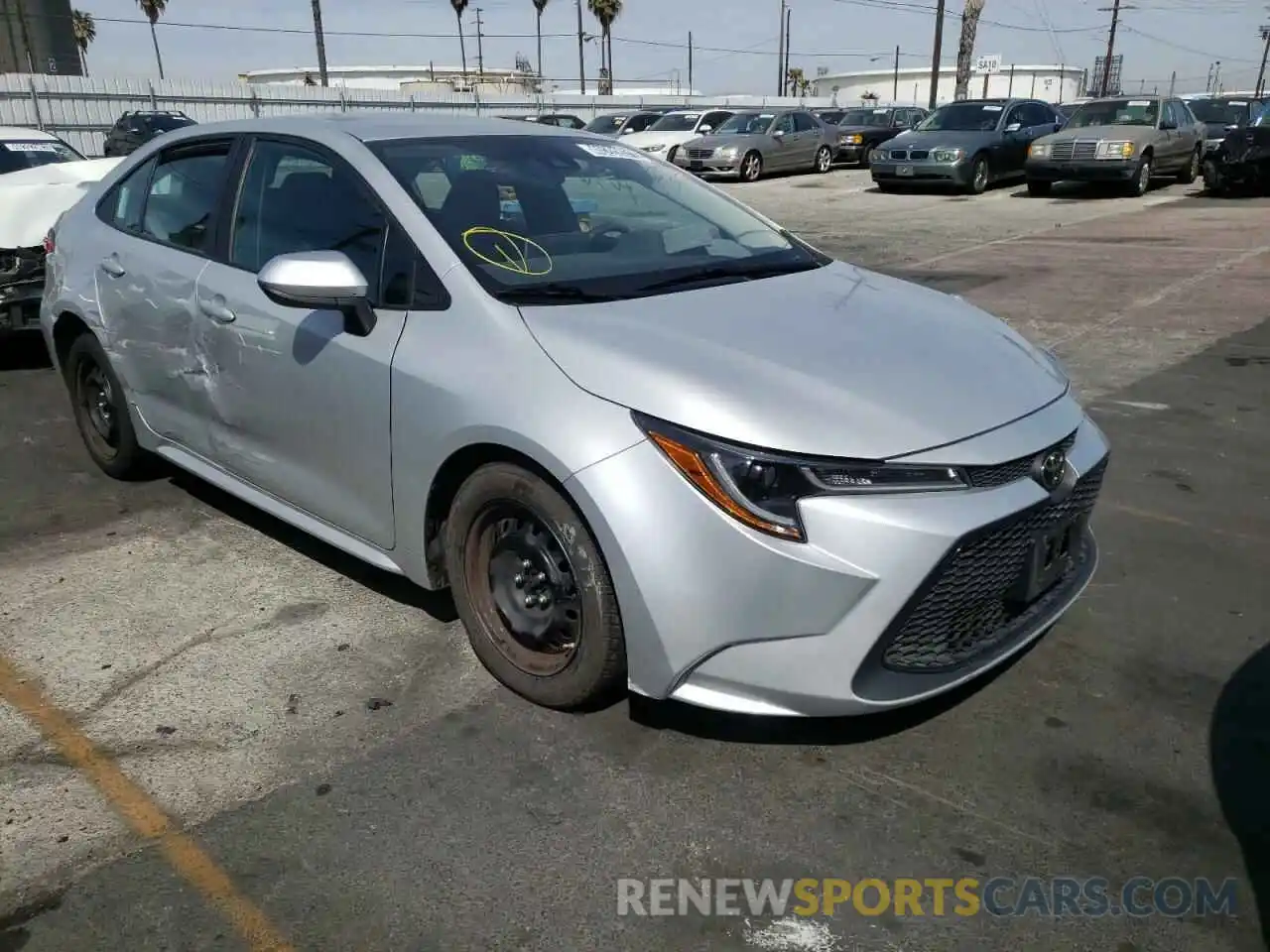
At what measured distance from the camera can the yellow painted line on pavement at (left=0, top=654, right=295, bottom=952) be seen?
229 cm

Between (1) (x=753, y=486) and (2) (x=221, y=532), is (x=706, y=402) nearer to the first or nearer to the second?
(1) (x=753, y=486)

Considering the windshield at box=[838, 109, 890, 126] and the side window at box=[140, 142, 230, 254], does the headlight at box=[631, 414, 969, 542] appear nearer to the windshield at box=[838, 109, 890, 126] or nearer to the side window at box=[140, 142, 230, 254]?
the side window at box=[140, 142, 230, 254]

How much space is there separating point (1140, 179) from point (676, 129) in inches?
411

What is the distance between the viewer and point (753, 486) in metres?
2.48

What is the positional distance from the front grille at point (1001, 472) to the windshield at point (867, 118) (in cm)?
2639

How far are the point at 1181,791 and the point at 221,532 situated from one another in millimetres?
3691

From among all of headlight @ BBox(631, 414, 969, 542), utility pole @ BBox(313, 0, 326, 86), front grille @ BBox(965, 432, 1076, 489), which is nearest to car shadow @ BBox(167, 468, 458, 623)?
headlight @ BBox(631, 414, 969, 542)

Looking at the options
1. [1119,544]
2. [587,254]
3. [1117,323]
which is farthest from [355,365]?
[1117,323]

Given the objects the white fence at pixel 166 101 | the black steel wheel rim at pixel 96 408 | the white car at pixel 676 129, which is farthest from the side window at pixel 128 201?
the white fence at pixel 166 101

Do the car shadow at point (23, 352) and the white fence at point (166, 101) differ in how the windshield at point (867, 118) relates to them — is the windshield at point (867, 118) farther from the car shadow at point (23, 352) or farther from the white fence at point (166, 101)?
the car shadow at point (23, 352)

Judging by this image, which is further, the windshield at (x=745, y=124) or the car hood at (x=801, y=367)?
the windshield at (x=745, y=124)

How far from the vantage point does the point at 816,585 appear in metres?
2.43

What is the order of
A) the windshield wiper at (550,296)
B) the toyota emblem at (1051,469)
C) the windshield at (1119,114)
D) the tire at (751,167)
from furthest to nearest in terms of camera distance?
1. the tire at (751,167)
2. the windshield at (1119,114)
3. the windshield wiper at (550,296)
4. the toyota emblem at (1051,469)

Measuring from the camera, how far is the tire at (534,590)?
2730mm
